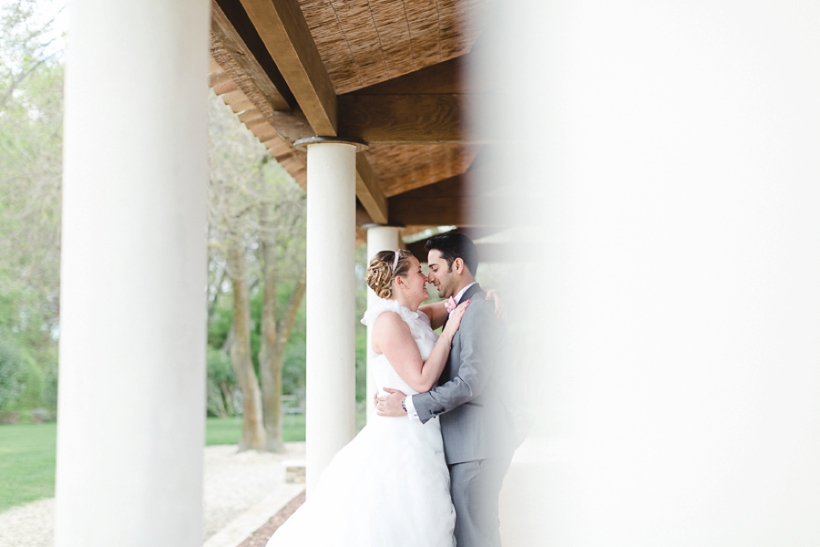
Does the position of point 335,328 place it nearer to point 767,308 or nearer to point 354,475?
point 354,475

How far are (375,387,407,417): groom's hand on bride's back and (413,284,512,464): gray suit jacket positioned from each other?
0.37ft

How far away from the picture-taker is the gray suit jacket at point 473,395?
2.99 metres

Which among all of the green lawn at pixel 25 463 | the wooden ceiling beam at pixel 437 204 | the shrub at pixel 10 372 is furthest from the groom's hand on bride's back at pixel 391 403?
the shrub at pixel 10 372

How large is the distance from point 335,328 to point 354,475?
1639 millimetres

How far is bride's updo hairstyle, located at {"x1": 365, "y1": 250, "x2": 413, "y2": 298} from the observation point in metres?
3.42

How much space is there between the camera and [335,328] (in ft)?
15.5

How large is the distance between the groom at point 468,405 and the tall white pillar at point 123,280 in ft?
5.09

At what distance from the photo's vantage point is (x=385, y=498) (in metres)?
3.09

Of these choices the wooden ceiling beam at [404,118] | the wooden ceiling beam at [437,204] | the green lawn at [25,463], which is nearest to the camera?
the wooden ceiling beam at [404,118]

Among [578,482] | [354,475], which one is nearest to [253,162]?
[354,475]

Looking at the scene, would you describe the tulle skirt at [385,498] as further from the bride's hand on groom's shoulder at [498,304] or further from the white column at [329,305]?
the white column at [329,305]

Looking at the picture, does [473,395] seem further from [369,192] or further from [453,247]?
[369,192]

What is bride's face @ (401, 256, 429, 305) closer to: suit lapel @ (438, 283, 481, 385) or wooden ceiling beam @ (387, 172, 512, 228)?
suit lapel @ (438, 283, 481, 385)

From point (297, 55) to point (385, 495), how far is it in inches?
80.5
